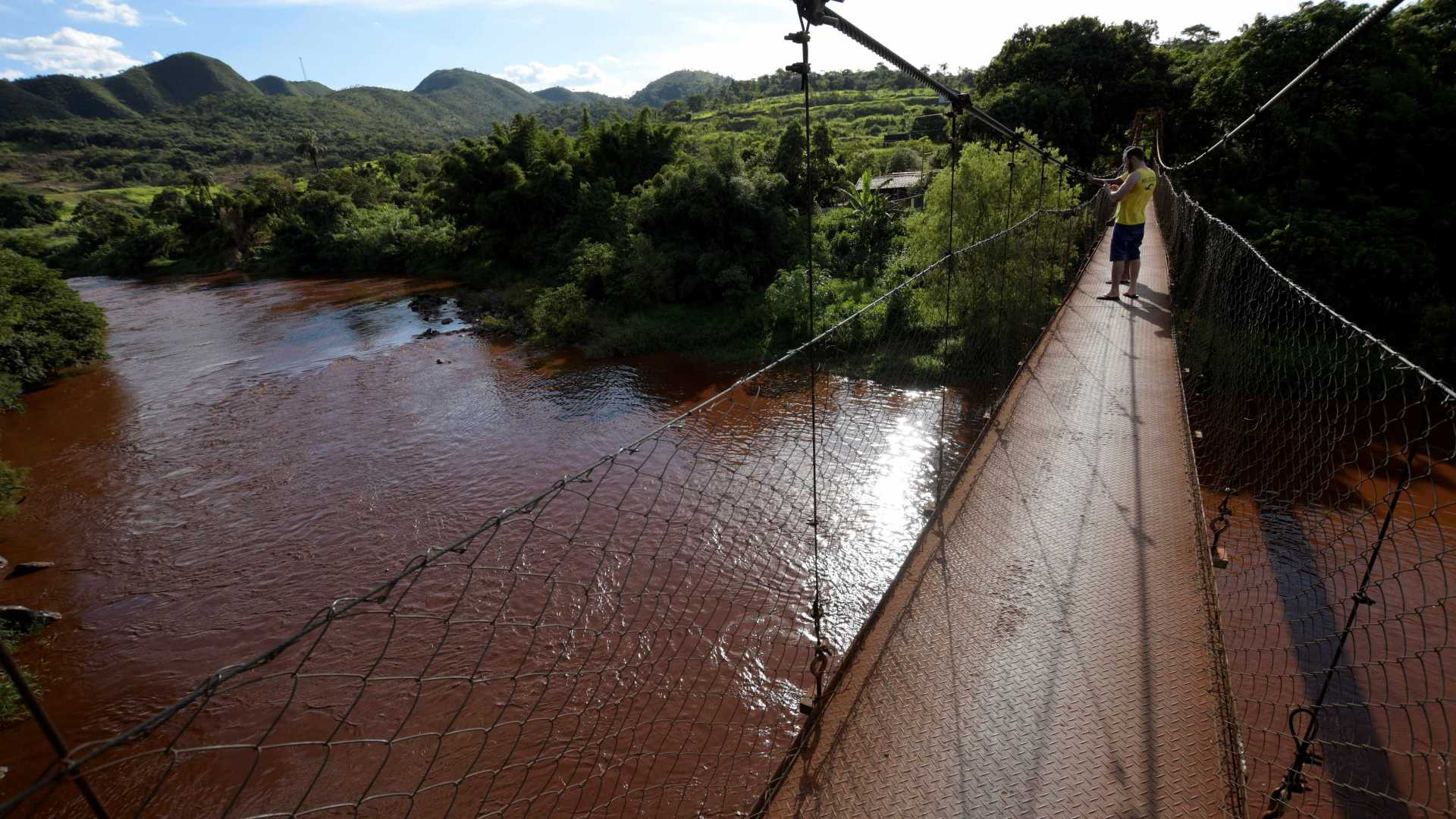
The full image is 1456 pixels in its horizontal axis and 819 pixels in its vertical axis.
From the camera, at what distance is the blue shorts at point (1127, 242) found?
523 cm

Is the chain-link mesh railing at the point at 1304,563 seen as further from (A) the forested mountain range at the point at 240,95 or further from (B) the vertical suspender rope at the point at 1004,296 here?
(A) the forested mountain range at the point at 240,95

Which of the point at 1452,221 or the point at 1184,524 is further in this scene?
the point at 1452,221

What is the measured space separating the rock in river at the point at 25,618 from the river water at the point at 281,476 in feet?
0.59

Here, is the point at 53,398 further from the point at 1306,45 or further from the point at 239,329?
the point at 1306,45

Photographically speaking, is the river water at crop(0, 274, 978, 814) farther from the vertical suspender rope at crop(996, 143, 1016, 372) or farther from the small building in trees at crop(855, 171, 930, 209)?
the small building in trees at crop(855, 171, 930, 209)

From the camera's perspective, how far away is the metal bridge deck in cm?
175

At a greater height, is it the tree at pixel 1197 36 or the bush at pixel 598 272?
the tree at pixel 1197 36

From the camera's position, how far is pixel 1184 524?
254cm

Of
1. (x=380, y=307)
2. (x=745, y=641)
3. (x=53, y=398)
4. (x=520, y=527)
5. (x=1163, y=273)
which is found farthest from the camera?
(x=380, y=307)

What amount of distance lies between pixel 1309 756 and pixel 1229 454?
206 inches

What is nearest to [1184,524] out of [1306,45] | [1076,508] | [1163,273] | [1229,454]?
[1076,508]

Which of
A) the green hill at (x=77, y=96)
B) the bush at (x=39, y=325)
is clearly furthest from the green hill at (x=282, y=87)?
the bush at (x=39, y=325)

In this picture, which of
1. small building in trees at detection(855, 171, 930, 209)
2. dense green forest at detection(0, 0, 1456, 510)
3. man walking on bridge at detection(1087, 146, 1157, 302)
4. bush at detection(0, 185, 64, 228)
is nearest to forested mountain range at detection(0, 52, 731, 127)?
bush at detection(0, 185, 64, 228)

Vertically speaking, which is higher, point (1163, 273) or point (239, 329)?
point (1163, 273)
